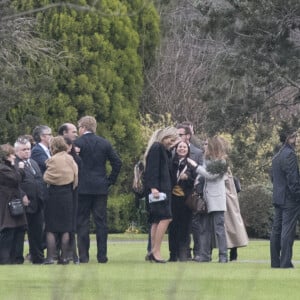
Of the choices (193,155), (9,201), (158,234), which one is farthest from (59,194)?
(193,155)

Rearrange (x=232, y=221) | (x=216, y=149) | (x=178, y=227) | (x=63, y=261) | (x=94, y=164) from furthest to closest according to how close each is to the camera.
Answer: (x=232, y=221)
(x=178, y=227)
(x=94, y=164)
(x=216, y=149)
(x=63, y=261)

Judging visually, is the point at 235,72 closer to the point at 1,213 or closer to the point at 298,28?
the point at 298,28

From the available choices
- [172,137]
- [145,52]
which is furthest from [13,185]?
[145,52]

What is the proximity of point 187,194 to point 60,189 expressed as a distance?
1.90 meters

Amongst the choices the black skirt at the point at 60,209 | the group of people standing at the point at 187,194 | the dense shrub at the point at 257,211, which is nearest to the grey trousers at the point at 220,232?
the group of people standing at the point at 187,194

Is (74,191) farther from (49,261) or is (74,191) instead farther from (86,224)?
(49,261)

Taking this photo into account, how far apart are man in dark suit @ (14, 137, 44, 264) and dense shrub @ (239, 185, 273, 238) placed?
512 inches

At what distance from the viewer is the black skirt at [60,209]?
16906 millimetres

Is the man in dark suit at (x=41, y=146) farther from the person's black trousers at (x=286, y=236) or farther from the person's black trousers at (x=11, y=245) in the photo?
the person's black trousers at (x=286, y=236)

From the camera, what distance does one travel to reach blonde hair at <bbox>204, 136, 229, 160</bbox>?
17203mm

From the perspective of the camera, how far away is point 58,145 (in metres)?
16.8

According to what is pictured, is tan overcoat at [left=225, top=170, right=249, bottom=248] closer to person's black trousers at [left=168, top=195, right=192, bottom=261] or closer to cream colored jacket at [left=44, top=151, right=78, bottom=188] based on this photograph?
person's black trousers at [left=168, top=195, right=192, bottom=261]

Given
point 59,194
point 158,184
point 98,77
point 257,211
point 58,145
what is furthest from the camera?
point 98,77

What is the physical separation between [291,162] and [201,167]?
5.14ft
